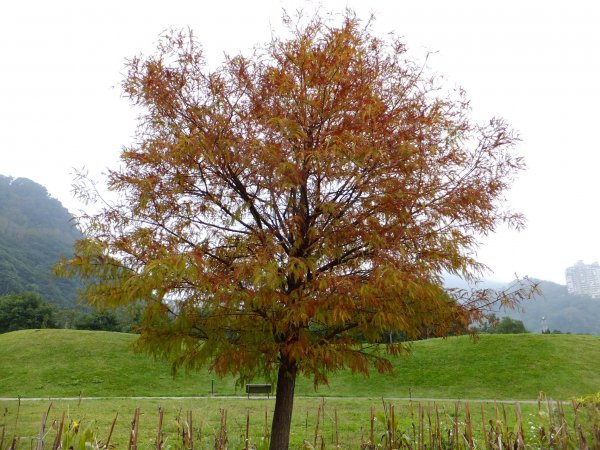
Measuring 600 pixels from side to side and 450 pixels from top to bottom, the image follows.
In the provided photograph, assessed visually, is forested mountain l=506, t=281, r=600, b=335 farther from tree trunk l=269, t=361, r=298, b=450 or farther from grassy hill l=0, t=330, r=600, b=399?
tree trunk l=269, t=361, r=298, b=450

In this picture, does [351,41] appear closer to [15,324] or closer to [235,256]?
[235,256]

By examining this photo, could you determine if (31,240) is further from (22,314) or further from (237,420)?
(237,420)

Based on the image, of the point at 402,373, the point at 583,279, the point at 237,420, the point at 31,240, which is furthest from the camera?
the point at 583,279

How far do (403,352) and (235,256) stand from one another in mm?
2660

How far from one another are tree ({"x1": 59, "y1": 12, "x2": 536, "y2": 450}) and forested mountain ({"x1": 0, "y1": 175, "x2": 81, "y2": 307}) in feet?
141

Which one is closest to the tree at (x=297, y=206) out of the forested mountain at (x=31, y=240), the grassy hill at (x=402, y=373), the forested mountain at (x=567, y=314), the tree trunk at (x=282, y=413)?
the tree trunk at (x=282, y=413)

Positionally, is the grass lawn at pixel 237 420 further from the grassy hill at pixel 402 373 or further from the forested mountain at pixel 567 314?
the forested mountain at pixel 567 314

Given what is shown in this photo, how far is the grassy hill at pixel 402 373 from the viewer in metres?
20.2

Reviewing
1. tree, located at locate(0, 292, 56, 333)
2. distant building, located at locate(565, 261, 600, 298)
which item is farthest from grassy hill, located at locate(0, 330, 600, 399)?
distant building, located at locate(565, 261, 600, 298)

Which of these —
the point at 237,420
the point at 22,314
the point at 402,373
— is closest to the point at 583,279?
the point at 402,373

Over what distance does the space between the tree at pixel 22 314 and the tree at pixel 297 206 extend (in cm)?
4434

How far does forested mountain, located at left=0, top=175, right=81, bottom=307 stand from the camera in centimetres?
6700

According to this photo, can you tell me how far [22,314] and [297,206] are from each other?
4751cm

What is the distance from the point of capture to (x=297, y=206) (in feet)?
18.9
